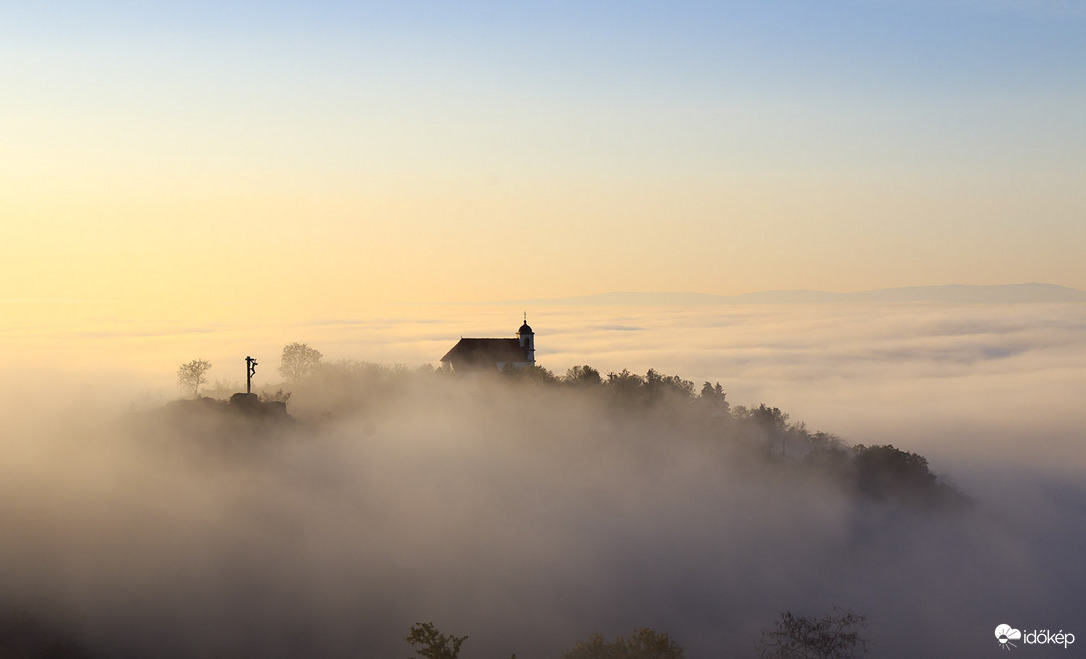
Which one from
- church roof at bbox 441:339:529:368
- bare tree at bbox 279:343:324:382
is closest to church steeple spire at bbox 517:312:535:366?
church roof at bbox 441:339:529:368

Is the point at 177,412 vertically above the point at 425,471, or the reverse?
the point at 177,412

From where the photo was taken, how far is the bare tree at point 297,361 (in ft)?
457

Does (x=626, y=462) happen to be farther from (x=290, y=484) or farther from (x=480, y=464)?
(x=290, y=484)

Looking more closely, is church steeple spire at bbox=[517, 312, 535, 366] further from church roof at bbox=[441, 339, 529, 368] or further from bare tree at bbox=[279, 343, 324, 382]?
bare tree at bbox=[279, 343, 324, 382]

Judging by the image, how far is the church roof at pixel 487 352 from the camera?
12750 cm

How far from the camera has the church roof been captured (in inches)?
5020

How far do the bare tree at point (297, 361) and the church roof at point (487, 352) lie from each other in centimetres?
2379

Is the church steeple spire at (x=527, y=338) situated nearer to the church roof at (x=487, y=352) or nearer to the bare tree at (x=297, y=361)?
the church roof at (x=487, y=352)

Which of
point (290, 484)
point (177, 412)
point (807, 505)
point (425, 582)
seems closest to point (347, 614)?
point (425, 582)

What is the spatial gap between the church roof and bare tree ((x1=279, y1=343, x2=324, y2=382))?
23.8 metres

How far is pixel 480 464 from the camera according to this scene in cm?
15450

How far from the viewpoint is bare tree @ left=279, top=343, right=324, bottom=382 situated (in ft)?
457

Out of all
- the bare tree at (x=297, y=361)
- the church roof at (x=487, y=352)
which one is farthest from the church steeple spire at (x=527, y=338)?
the bare tree at (x=297, y=361)

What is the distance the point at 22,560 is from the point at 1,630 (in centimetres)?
1946
